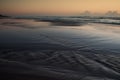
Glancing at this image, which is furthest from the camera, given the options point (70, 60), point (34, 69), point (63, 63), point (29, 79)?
point (70, 60)

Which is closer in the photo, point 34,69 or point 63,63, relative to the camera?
point 34,69

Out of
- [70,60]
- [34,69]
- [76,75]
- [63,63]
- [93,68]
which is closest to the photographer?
[76,75]

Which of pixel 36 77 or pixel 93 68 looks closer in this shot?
pixel 36 77

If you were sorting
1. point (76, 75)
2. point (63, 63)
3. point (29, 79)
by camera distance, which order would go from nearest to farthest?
point (29, 79) < point (76, 75) < point (63, 63)

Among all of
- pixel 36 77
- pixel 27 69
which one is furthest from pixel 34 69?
pixel 36 77

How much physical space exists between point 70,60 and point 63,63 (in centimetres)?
49

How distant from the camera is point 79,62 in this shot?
234 inches

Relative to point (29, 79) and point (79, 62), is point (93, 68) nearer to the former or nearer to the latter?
point (79, 62)

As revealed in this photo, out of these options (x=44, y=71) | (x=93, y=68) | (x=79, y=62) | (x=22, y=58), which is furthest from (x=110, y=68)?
(x=22, y=58)

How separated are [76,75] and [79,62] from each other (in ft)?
4.28

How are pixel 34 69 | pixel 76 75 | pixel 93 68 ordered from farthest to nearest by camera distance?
pixel 93 68
pixel 34 69
pixel 76 75

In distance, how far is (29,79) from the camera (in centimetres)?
421

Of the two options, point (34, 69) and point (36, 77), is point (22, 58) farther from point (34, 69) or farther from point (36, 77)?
point (36, 77)

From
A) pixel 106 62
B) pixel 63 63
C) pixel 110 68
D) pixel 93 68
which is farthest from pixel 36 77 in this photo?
pixel 106 62
